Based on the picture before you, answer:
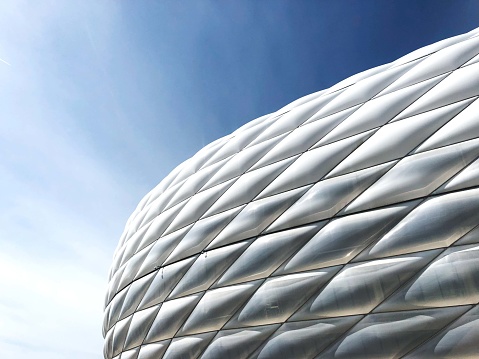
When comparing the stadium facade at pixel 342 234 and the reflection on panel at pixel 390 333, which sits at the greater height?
the stadium facade at pixel 342 234

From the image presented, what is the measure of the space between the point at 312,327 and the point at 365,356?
1.01 metres

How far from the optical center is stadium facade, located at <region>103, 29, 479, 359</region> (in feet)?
20.1

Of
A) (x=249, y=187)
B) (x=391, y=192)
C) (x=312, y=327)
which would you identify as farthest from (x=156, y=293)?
(x=391, y=192)

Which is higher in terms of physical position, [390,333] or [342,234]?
[342,234]

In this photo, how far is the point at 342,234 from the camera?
23.3 feet

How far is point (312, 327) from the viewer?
22.8ft

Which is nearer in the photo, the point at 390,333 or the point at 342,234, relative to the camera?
the point at 390,333

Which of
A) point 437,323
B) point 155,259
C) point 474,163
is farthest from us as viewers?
point 155,259

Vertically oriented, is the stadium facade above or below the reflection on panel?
above

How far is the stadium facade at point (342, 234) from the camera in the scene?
241 inches

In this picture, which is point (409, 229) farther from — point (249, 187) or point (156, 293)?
point (156, 293)

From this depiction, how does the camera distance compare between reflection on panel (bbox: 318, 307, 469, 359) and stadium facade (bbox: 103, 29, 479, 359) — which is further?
stadium facade (bbox: 103, 29, 479, 359)

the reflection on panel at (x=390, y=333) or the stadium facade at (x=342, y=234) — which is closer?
the reflection on panel at (x=390, y=333)

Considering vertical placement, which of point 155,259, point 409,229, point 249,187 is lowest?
point 409,229
